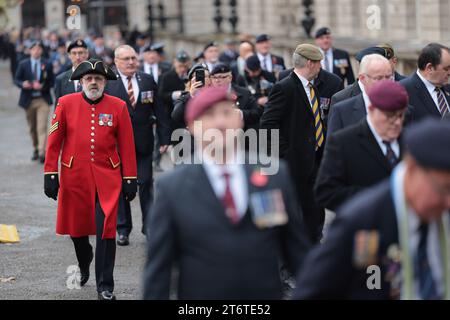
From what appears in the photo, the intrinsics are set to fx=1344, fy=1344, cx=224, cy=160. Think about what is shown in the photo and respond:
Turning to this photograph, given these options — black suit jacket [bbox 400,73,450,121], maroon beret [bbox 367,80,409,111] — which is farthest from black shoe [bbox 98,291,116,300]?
maroon beret [bbox 367,80,409,111]

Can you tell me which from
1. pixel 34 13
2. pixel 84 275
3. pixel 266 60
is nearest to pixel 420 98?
pixel 84 275

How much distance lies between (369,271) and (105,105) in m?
4.31

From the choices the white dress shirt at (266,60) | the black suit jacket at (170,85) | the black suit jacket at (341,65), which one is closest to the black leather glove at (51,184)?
the black suit jacket at (170,85)

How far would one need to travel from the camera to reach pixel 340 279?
514 centimetres

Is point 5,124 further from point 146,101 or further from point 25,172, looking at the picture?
point 146,101

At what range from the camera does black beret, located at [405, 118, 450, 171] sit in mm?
4773

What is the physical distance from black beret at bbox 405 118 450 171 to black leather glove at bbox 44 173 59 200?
5634mm

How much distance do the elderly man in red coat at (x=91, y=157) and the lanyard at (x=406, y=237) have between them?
4948mm

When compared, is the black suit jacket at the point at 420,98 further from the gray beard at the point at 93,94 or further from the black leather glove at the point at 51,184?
the black leather glove at the point at 51,184

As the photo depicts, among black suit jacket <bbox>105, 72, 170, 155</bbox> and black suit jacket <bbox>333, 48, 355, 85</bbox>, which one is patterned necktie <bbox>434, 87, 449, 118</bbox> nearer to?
black suit jacket <bbox>105, 72, 170, 155</bbox>

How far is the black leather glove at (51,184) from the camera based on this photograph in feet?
33.4

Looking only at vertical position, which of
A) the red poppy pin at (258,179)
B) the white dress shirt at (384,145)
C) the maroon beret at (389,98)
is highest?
the maroon beret at (389,98)

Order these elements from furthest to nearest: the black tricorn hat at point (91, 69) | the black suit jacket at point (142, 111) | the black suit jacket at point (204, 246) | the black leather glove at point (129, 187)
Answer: the black suit jacket at point (142, 111), the black leather glove at point (129, 187), the black tricorn hat at point (91, 69), the black suit jacket at point (204, 246)

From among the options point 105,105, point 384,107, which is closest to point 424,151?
point 384,107
